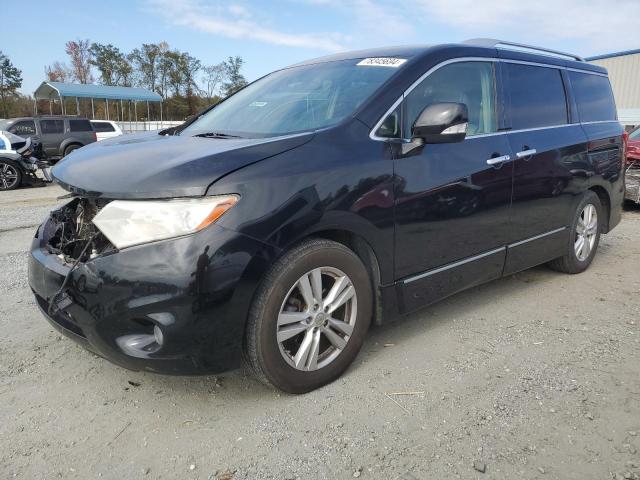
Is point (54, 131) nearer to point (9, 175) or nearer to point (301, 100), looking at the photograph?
point (9, 175)

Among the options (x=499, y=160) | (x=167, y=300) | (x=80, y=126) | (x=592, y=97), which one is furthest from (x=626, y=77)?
(x=167, y=300)

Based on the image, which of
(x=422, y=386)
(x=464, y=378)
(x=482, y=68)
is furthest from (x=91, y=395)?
(x=482, y=68)

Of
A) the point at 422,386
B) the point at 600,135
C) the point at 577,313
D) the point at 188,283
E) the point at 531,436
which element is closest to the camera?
the point at 188,283

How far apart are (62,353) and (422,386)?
83.1 inches

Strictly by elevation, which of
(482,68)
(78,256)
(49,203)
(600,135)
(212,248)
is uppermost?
(482,68)

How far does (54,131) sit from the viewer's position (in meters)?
17.7

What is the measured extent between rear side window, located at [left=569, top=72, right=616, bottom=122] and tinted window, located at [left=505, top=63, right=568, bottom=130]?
299 millimetres

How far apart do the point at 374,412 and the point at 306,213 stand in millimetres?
1011

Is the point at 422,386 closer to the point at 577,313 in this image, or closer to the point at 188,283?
the point at 188,283

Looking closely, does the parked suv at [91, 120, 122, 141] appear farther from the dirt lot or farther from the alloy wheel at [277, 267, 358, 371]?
the alloy wheel at [277, 267, 358, 371]

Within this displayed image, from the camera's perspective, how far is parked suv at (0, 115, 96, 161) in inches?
667

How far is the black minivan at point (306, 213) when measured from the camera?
2154 mm

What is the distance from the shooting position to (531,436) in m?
2.24

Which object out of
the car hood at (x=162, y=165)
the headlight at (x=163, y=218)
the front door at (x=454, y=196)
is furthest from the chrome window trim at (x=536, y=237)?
the headlight at (x=163, y=218)
